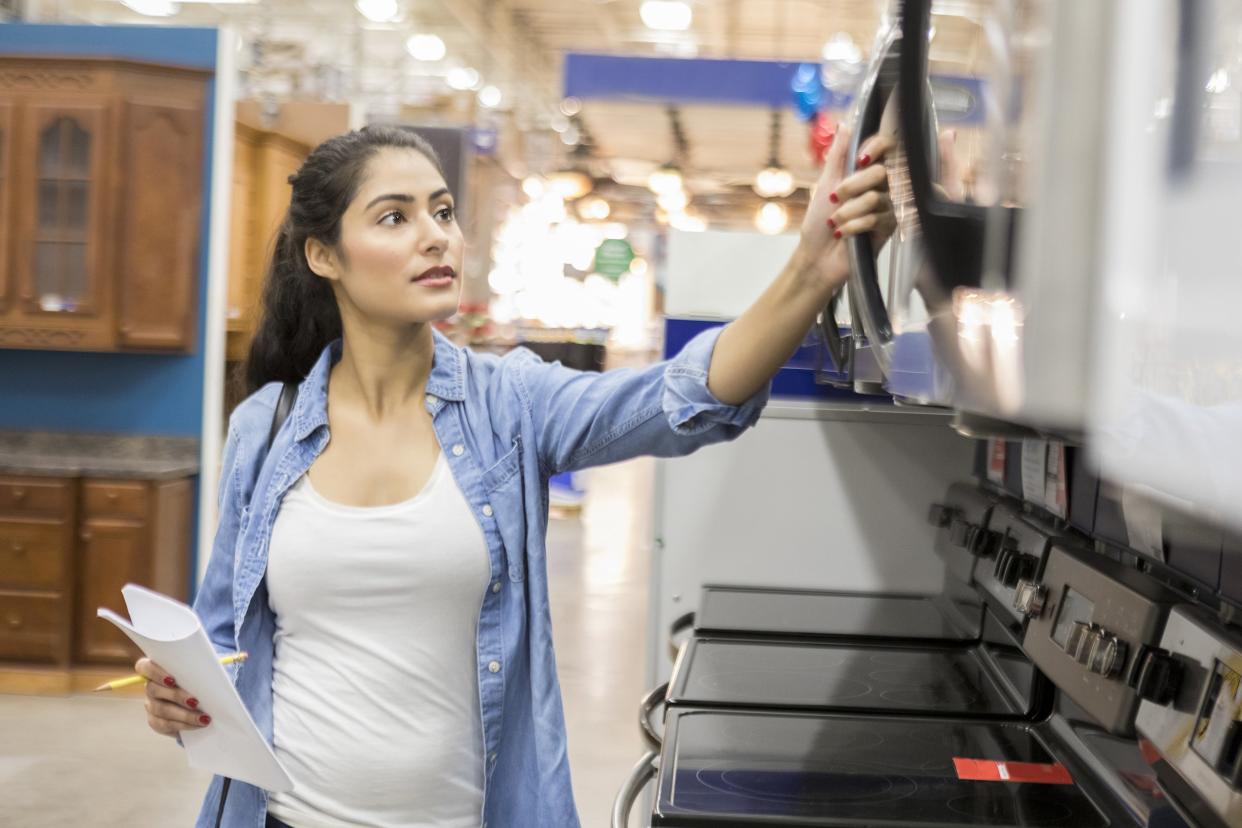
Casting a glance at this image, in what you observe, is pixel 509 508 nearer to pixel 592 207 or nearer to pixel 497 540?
pixel 497 540

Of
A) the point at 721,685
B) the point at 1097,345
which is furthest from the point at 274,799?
the point at 1097,345

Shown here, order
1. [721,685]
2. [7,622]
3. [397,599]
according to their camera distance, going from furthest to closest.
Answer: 1. [7,622]
2. [721,685]
3. [397,599]

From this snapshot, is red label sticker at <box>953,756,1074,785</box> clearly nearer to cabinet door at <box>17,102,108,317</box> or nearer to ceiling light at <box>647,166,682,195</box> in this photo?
cabinet door at <box>17,102,108,317</box>

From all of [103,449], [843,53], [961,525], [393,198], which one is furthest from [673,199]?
[393,198]

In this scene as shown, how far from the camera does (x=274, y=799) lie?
1.75m

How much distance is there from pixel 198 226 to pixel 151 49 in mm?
908

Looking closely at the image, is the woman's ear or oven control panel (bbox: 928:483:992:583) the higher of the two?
the woman's ear

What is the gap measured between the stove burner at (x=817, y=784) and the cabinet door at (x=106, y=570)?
Result: 4.75 m

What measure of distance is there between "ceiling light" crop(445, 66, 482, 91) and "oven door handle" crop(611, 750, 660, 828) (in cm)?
1689

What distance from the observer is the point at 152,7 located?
14578 millimetres

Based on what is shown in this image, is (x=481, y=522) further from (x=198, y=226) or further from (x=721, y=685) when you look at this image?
(x=198, y=226)

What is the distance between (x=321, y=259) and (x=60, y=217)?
4751mm

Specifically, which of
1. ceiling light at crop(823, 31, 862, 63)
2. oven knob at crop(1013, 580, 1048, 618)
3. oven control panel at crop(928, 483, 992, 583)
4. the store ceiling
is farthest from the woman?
the store ceiling

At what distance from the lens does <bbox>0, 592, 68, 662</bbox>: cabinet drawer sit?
5.84 metres
